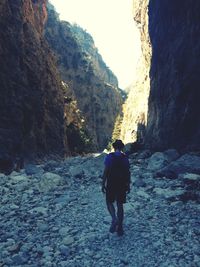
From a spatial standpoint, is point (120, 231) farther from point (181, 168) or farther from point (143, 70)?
point (143, 70)

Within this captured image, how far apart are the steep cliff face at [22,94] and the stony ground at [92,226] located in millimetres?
7416

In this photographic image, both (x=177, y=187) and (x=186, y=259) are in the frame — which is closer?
(x=186, y=259)

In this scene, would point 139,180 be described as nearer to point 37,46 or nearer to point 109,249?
point 109,249

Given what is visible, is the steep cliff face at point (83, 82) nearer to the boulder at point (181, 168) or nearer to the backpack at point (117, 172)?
the boulder at point (181, 168)

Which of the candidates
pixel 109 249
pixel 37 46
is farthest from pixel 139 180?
pixel 37 46

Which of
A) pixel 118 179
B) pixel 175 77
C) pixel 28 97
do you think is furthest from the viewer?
pixel 28 97

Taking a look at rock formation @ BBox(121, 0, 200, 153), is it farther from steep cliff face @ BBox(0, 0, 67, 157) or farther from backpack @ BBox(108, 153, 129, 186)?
backpack @ BBox(108, 153, 129, 186)

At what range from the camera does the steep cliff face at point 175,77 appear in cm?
2077

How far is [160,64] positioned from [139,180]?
14.3m

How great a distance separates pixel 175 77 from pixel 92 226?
1563 centimetres

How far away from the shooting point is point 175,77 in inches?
942

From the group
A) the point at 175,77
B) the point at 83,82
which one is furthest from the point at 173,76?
the point at 83,82

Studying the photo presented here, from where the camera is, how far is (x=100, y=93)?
342ft

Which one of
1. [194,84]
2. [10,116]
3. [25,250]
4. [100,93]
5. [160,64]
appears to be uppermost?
[100,93]
